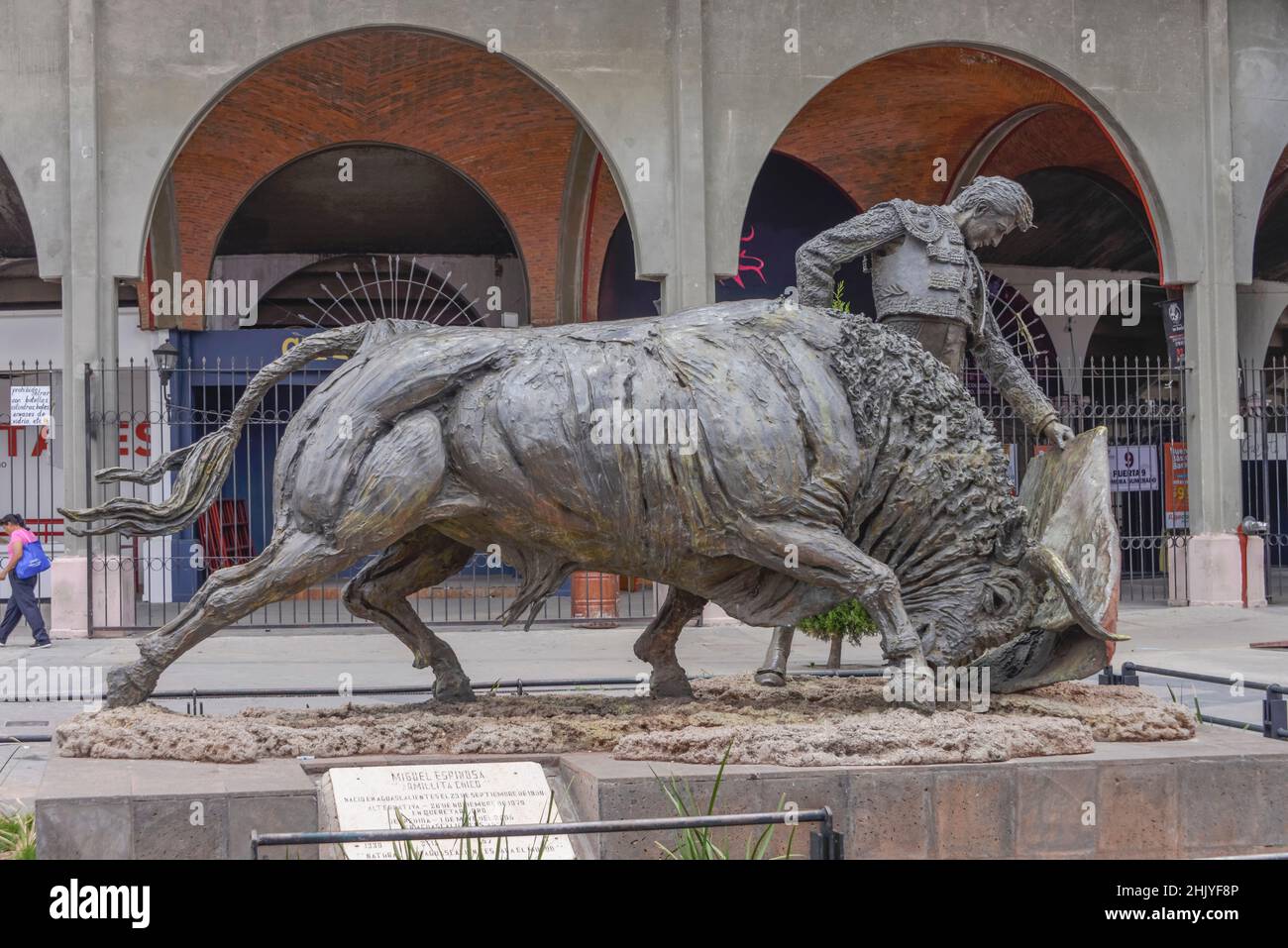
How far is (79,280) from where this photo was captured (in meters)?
13.8

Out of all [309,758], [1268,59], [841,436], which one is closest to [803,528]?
[841,436]

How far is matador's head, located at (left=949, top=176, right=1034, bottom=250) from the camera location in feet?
20.3

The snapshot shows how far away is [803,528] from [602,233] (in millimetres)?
14445

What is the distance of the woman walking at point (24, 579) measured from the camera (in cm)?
1311

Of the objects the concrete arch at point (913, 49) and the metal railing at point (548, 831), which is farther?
the concrete arch at point (913, 49)

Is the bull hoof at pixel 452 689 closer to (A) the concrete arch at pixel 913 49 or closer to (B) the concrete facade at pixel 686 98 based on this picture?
(B) the concrete facade at pixel 686 98

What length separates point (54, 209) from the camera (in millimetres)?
13867

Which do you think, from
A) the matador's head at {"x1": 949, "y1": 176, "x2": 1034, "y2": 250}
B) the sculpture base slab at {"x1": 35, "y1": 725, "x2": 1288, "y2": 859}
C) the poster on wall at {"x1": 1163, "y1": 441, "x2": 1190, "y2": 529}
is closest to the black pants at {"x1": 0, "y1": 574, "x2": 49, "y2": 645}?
the sculpture base slab at {"x1": 35, "y1": 725, "x2": 1288, "y2": 859}

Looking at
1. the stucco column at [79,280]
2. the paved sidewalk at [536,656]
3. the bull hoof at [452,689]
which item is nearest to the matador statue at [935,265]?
the bull hoof at [452,689]

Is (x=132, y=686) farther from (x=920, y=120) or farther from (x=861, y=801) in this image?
(x=920, y=120)

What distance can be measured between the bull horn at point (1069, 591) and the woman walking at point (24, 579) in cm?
1036

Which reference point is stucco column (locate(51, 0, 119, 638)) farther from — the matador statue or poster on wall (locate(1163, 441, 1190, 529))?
poster on wall (locate(1163, 441, 1190, 529))

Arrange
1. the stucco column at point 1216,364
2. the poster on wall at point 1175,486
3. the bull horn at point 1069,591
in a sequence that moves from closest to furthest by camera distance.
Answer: the bull horn at point 1069,591 → the stucco column at point 1216,364 → the poster on wall at point 1175,486

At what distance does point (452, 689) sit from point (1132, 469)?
15.1 meters
